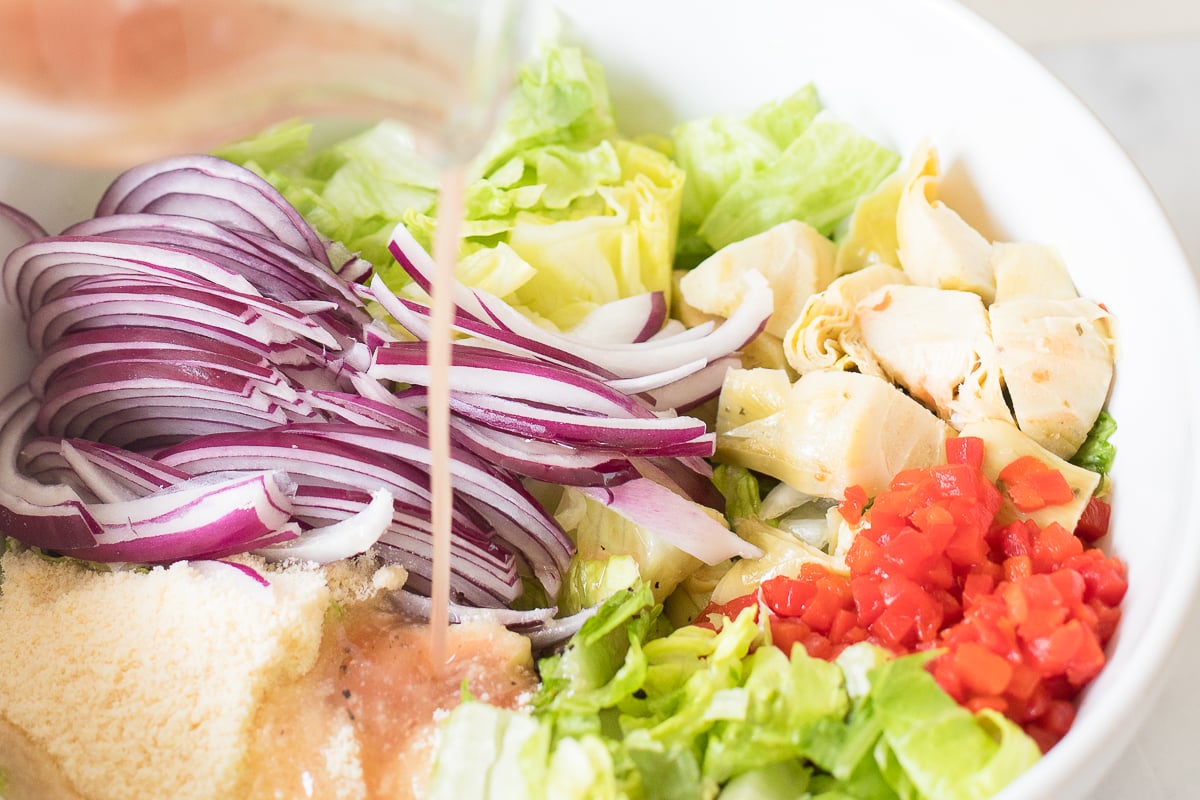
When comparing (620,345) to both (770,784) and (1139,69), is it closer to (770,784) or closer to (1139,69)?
(770,784)

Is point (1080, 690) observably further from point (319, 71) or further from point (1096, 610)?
point (319, 71)

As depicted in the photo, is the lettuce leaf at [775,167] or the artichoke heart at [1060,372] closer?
the artichoke heart at [1060,372]

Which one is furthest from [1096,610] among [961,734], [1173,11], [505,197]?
[1173,11]

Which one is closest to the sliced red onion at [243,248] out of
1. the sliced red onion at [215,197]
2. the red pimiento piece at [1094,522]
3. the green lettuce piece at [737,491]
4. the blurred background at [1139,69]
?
the sliced red onion at [215,197]

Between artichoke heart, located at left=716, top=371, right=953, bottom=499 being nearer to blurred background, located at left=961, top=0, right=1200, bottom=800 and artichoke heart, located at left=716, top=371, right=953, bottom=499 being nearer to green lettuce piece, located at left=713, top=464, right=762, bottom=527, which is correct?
green lettuce piece, located at left=713, top=464, right=762, bottom=527

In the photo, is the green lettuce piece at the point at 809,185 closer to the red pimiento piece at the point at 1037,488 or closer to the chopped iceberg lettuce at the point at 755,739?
the red pimiento piece at the point at 1037,488

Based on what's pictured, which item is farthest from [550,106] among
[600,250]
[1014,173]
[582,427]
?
[1014,173]
